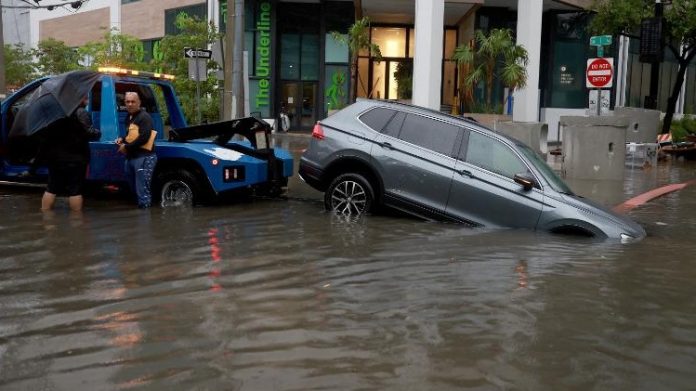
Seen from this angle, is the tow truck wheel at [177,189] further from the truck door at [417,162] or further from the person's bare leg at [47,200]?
the truck door at [417,162]

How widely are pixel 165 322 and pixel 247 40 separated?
30802 mm

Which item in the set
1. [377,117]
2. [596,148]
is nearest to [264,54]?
[596,148]

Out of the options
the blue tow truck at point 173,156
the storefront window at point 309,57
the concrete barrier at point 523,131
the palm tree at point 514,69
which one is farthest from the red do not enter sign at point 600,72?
the storefront window at point 309,57

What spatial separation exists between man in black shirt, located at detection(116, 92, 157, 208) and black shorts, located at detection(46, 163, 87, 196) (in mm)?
637

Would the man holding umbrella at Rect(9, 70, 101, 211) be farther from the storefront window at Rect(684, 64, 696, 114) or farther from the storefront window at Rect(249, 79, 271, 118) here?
the storefront window at Rect(684, 64, 696, 114)

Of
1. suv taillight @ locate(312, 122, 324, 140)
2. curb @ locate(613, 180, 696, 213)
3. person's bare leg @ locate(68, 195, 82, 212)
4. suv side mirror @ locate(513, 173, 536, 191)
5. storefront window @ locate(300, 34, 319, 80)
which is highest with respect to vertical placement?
storefront window @ locate(300, 34, 319, 80)

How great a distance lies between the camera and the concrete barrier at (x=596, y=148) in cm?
1628

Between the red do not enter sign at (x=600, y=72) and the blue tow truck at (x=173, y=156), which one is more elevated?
the red do not enter sign at (x=600, y=72)

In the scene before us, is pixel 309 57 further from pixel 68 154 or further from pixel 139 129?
pixel 68 154

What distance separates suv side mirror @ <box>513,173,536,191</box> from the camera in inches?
352

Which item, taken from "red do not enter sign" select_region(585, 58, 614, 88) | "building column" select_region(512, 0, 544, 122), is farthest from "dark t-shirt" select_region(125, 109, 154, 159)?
"building column" select_region(512, 0, 544, 122)

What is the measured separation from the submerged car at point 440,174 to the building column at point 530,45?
1560 cm

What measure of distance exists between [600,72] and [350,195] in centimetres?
869

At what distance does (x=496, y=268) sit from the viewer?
706 centimetres
